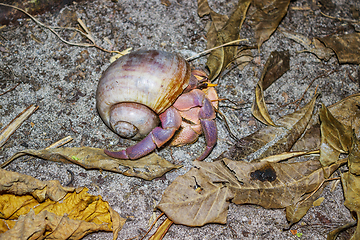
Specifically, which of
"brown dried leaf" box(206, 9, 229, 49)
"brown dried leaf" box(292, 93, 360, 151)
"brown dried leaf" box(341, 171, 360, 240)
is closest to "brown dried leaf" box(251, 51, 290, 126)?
"brown dried leaf" box(292, 93, 360, 151)

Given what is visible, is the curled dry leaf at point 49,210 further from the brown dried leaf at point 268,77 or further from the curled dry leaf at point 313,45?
the curled dry leaf at point 313,45

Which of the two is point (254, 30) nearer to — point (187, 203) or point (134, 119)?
point (134, 119)

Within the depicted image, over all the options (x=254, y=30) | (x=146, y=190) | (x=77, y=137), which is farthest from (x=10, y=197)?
(x=254, y=30)

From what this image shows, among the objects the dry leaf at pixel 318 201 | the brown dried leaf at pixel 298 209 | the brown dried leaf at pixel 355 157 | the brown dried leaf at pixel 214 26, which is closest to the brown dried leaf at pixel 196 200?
the brown dried leaf at pixel 298 209

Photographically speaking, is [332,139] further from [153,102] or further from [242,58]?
[153,102]

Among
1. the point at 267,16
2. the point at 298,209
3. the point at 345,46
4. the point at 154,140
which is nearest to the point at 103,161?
the point at 154,140

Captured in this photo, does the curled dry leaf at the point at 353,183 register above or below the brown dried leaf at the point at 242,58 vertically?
below

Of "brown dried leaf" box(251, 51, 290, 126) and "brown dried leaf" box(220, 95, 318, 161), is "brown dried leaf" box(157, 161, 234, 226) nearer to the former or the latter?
"brown dried leaf" box(220, 95, 318, 161)
